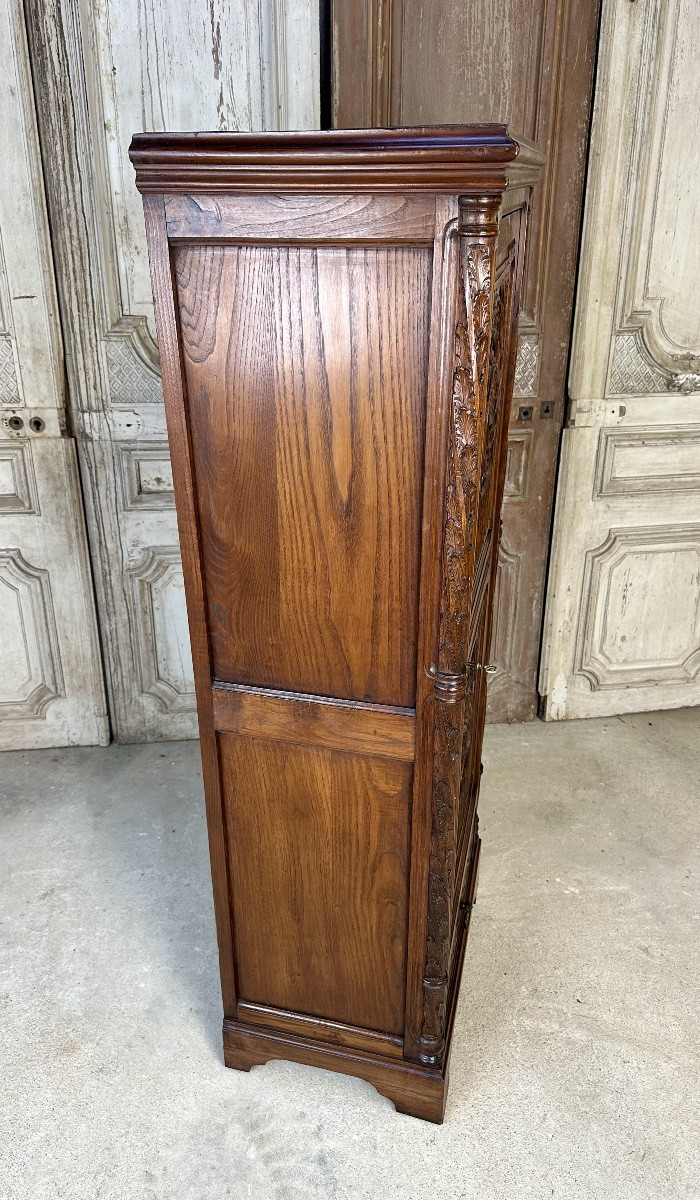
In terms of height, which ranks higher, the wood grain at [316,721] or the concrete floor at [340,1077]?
the wood grain at [316,721]

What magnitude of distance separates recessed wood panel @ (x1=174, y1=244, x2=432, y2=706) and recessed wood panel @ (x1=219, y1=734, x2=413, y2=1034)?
0.16 meters

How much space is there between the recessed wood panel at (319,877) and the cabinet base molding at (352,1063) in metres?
0.07

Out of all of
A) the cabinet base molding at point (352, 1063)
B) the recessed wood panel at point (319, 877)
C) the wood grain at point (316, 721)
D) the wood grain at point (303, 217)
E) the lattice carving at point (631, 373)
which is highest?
the wood grain at point (303, 217)

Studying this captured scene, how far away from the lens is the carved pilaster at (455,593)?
115cm

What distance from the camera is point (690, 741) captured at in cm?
294

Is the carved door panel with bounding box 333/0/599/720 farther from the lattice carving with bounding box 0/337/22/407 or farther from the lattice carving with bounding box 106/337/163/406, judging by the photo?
the lattice carving with bounding box 0/337/22/407

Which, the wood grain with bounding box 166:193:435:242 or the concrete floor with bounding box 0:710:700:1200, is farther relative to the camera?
the concrete floor with bounding box 0:710:700:1200

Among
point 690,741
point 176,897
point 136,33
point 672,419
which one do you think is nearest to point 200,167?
point 136,33

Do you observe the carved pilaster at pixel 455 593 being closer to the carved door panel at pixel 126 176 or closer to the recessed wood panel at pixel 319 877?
the recessed wood panel at pixel 319 877

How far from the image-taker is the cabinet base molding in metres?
1.67

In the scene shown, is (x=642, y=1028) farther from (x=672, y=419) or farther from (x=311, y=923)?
(x=672, y=419)

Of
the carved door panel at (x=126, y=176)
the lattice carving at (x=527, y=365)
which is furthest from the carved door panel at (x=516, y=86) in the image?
the carved door panel at (x=126, y=176)

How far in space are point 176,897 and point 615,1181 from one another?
120 cm

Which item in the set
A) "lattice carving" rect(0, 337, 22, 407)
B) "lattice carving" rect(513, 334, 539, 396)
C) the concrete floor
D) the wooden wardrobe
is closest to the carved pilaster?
the wooden wardrobe
